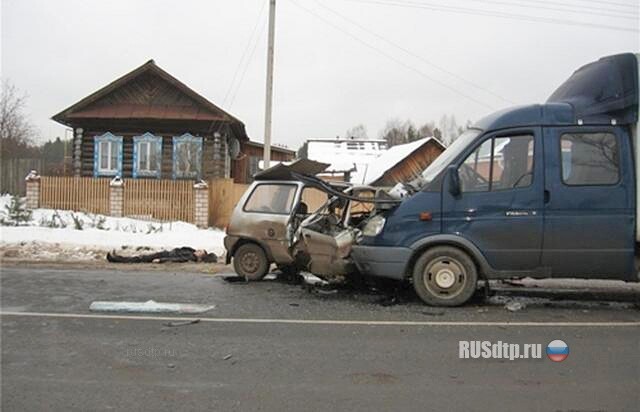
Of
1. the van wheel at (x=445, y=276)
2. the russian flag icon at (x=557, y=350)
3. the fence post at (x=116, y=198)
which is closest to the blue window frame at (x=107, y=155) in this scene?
the fence post at (x=116, y=198)

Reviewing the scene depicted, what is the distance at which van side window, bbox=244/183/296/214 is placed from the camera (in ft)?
28.1

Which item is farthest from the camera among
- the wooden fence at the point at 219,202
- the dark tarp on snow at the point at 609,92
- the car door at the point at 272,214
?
the wooden fence at the point at 219,202

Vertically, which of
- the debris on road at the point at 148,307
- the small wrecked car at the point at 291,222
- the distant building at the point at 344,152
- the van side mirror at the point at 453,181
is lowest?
the debris on road at the point at 148,307

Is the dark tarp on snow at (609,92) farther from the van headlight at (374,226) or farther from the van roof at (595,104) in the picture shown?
the van headlight at (374,226)

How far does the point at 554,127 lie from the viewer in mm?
6574

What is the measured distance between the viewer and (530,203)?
256 inches

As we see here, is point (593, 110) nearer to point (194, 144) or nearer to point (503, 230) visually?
point (503, 230)

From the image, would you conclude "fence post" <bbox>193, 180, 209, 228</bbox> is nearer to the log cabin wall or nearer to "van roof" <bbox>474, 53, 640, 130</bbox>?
the log cabin wall

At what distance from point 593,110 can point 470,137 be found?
147 centimetres

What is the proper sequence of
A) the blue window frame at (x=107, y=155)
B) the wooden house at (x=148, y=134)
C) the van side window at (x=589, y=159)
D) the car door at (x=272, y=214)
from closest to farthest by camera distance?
the van side window at (x=589, y=159) < the car door at (x=272, y=214) < the wooden house at (x=148, y=134) < the blue window frame at (x=107, y=155)

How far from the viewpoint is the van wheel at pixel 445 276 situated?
260 inches

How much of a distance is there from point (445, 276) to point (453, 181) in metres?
1.17

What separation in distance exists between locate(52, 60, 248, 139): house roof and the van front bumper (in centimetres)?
1803

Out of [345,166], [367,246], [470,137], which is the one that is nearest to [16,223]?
[367,246]
